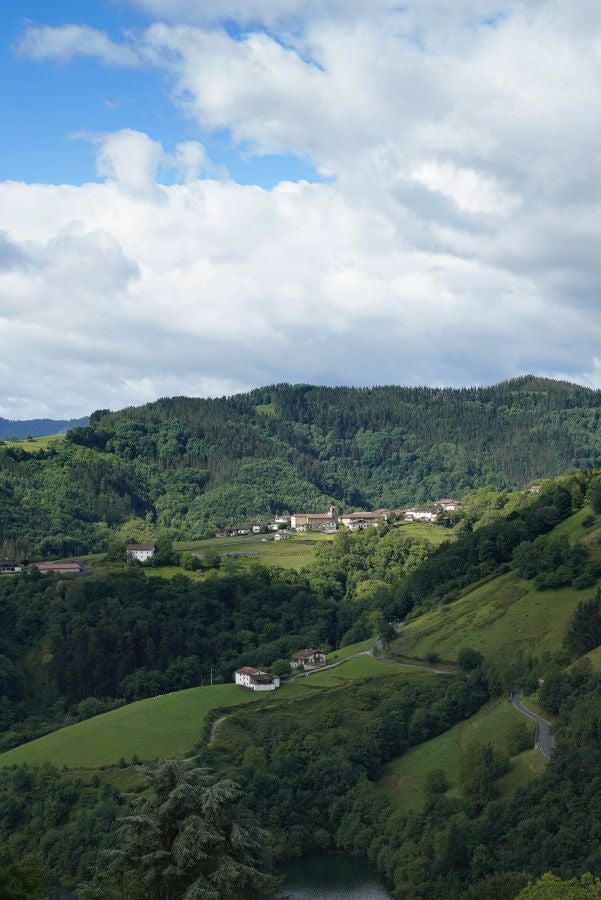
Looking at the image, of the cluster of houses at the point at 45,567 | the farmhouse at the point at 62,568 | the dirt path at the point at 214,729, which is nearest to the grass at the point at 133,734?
the dirt path at the point at 214,729

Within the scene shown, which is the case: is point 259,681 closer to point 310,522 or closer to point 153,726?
point 153,726

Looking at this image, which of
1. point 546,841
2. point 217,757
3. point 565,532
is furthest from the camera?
point 565,532

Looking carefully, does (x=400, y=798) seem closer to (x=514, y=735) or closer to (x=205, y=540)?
(x=514, y=735)

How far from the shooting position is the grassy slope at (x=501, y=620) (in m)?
86.5

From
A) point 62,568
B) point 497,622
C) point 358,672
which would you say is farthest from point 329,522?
point 497,622

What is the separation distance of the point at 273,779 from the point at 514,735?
17492 millimetres

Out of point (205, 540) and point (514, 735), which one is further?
point (205, 540)

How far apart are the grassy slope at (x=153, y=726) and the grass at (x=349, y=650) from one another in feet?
14.3

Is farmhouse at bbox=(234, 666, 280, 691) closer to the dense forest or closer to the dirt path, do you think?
the dense forest

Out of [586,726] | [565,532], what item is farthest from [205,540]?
[586,726]

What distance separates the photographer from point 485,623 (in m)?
92.2

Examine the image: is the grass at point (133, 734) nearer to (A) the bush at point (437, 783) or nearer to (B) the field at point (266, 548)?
(A) the bush at point (437, 783)

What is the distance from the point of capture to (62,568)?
12862 cm

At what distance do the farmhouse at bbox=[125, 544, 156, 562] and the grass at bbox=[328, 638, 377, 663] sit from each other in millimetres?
40551
